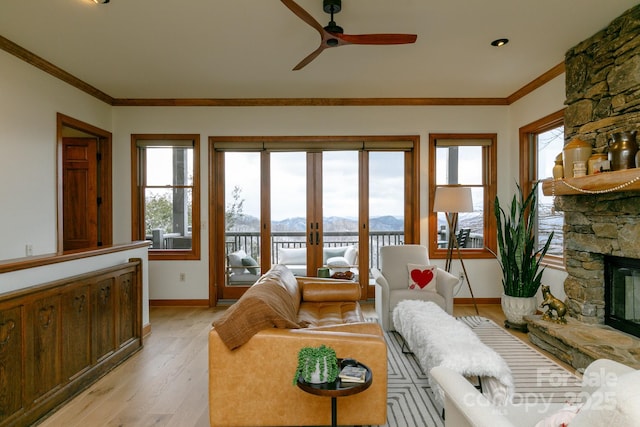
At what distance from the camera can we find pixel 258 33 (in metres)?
3.21

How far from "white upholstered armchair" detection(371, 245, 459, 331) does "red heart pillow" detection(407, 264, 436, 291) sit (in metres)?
0.05

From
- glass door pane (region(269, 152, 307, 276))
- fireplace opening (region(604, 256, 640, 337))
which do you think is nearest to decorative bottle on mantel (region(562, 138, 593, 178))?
fireplace opening (region(604, 256, 640, 337))

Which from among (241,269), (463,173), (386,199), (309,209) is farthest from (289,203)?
(463,173)

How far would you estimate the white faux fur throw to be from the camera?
2174mm

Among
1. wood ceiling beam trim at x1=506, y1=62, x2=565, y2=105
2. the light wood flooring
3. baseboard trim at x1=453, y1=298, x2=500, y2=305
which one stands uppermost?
wood ceiling beam trim at x1=506, y1=62, x2=565, y2=105

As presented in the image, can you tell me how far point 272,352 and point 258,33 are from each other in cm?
262

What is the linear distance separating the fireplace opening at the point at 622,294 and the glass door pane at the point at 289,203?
339 cm

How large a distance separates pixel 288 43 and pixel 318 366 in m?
2.83

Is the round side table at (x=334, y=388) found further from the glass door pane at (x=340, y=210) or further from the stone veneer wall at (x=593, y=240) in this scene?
the glass door pane at (x=340, y=210)

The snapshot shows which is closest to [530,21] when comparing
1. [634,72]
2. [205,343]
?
[634,72]

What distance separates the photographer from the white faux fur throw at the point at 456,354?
2.17 metres

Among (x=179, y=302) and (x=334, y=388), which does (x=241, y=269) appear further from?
(x=334, y=388)

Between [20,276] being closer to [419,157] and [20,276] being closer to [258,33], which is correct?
[258,33]

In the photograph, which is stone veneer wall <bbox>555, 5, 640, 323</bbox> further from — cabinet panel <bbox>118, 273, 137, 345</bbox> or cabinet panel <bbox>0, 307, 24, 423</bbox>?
cabinet panel <bbox>0, 307, 24, 423</bbox>
